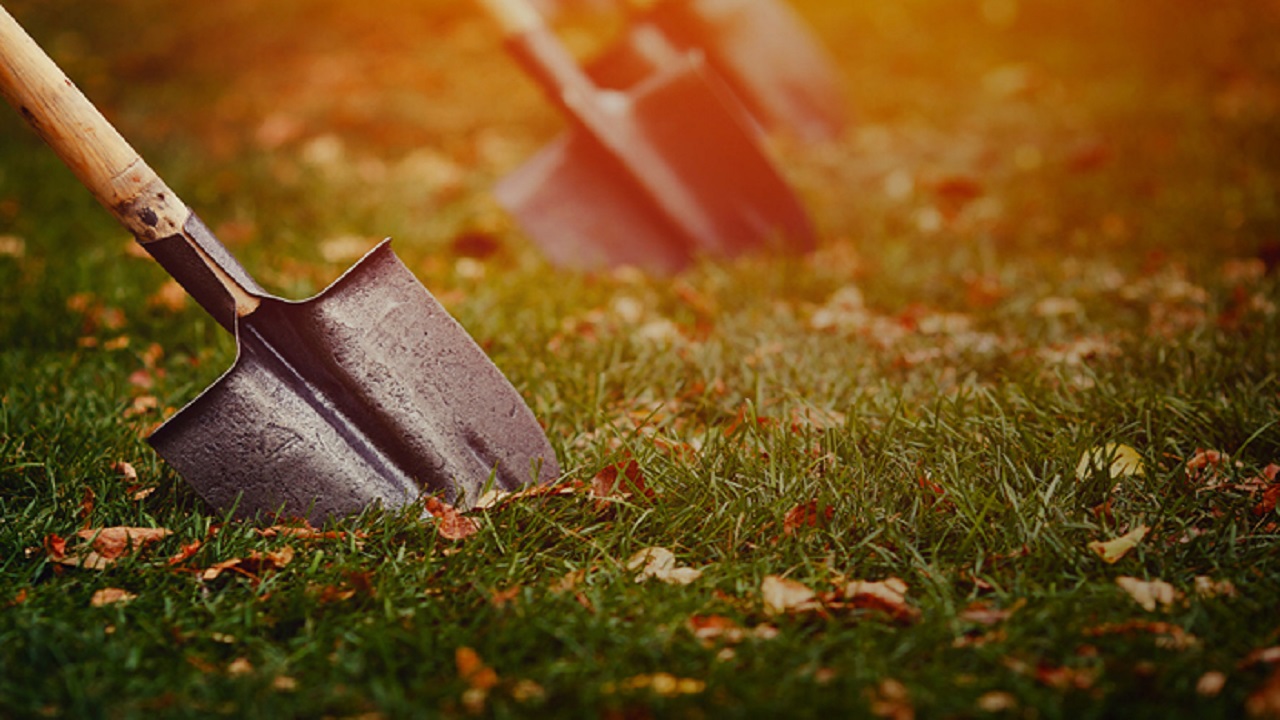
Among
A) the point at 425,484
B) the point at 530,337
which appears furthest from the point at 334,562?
the point at 530,337

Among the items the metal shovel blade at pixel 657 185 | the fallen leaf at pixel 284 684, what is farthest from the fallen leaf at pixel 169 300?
the fallen leaf at pixel 284 684

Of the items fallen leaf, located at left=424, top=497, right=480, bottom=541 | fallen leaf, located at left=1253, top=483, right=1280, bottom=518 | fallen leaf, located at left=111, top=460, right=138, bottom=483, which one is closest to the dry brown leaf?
fallen leaf, located at left=424, top=497, right=480, bottom=541

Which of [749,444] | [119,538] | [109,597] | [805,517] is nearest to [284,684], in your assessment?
[109,597]

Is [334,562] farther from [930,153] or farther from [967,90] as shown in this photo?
[967,90]

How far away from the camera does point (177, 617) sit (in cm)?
139

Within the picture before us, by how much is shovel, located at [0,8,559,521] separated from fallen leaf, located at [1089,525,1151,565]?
3.36ft

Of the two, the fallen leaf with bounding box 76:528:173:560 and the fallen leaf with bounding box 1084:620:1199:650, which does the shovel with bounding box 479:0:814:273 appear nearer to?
the fallen leaf with bounding box 76:528:173:560

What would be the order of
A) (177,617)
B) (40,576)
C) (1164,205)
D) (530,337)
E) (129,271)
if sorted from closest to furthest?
(177,617)
(40,576)
(530,337)
(129,271)
(1164,205)

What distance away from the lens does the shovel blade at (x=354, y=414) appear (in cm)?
159

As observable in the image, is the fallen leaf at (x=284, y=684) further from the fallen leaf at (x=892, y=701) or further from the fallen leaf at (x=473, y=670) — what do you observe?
the fallen leaf at (x=892, y=701)

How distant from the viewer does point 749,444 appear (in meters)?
1.90

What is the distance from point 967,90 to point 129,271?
4402 millimetres

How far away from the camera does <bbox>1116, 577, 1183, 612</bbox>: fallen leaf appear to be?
1374mm

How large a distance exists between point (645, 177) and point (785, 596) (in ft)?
6.50
